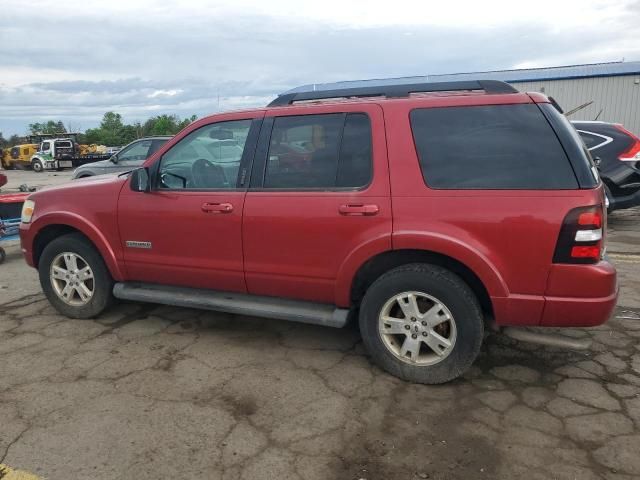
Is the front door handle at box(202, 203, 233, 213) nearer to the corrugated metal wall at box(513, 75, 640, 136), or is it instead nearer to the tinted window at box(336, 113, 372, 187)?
the tinted window at box(336, 113, 372, 187)

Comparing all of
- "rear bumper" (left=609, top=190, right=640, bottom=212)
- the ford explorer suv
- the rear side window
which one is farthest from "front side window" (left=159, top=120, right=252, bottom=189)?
the ford explorer suv

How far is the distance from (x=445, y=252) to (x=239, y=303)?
61.9 inches

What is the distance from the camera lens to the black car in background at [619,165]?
8.12 m

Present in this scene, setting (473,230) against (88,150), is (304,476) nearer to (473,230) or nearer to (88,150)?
(473,230)

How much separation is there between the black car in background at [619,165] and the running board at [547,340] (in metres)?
5.83

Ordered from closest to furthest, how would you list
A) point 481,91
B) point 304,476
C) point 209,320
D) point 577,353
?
point 304,476
point 481,91
point 577,353
point 209,320

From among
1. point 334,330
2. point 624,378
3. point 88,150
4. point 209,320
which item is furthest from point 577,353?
point 88,150

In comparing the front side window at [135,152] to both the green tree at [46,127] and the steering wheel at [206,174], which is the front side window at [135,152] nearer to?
the steering wheel at [206,174]

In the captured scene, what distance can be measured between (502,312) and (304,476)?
151 cm

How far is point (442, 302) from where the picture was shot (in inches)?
125

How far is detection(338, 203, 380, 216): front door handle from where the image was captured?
3.27 m

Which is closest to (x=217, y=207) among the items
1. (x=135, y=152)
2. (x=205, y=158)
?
(x=205, y=158)

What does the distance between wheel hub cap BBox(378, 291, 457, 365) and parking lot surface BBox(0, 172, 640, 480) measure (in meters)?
0.22

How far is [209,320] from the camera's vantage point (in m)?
4.53
